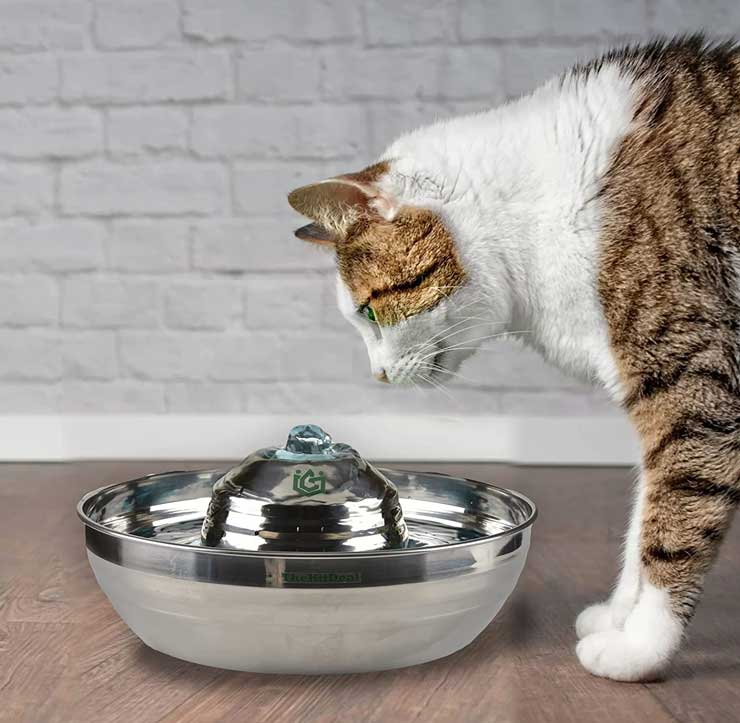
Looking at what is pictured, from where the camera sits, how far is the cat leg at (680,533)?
843mm

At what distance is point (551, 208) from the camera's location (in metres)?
0.96

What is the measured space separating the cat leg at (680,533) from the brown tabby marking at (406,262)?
0.88ft

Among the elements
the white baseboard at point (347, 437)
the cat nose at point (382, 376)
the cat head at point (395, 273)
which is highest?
the cat head at point (395, 273)

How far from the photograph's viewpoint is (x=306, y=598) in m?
0.72

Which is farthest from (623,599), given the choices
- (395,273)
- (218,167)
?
(218,167)

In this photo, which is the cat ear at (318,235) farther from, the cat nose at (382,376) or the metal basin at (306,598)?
the metal basin at (306,598)

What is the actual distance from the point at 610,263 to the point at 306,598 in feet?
1.35

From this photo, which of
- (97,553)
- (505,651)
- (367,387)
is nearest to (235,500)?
(97,553)

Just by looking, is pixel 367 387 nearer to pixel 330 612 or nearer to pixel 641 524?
pixel 641 524

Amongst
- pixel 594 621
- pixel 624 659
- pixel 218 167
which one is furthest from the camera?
pixel 218 167

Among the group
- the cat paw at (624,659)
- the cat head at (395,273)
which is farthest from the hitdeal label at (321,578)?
the cat head at (395,273)

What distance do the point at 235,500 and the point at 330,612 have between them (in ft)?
0.48

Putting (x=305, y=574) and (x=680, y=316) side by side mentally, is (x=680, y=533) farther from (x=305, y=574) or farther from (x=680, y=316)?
(x=305, y=574)

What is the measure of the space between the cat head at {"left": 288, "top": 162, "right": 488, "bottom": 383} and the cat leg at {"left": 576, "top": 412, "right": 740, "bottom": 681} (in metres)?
0.26
